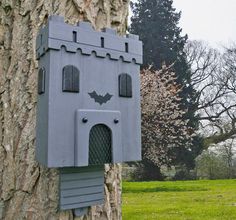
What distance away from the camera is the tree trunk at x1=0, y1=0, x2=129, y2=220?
914 millimetres

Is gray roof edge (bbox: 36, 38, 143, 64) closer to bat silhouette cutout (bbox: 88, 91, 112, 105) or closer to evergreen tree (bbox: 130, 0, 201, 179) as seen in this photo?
bat silhouette cutout (bbox: 88, 91, 112, 105)

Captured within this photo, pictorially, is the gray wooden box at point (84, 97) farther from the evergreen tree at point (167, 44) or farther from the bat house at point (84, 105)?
the evergreen tree at point (167, 44)

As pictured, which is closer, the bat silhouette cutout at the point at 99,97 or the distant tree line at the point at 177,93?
the bat silhouette cutout at the point at 99,97

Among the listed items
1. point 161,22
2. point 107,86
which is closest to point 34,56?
point 107,86

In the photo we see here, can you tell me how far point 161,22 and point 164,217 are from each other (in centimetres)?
1083

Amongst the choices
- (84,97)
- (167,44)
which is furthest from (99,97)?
(167,44)

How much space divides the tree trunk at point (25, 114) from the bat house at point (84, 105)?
7 cm

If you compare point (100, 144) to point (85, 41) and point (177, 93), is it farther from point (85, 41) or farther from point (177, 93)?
point (177, 93)

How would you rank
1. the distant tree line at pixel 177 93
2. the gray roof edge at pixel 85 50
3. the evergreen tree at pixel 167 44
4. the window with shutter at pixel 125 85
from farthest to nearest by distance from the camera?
the evergreen tree at pixel 167 44, the distant tree line at pixel 177 93, the window with shutter at pixel 125 85, the gray roof edge at pixel 85 50

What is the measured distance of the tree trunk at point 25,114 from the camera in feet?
3.00

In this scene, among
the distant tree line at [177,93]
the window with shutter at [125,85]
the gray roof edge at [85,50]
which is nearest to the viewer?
the gray roof edge at [85,50]

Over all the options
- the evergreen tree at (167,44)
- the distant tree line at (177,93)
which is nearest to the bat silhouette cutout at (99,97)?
the distant tree line at (177,93)

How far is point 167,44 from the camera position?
522 inches

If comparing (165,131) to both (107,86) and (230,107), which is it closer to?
(230,107)
